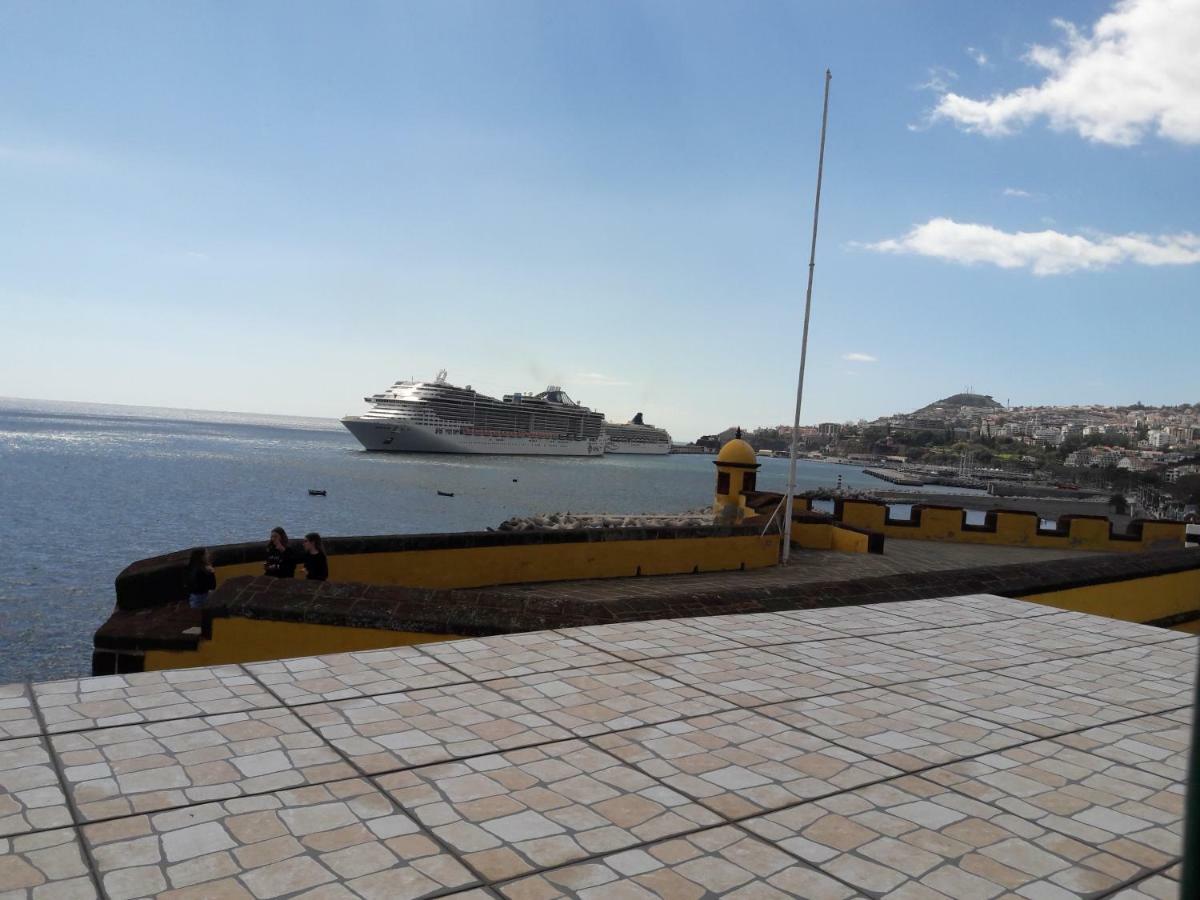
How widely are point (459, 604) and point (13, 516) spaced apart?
3088 centimetres

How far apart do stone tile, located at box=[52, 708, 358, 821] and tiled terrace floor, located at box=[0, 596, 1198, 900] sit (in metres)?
0.01

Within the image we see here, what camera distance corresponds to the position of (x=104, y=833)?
247 cm

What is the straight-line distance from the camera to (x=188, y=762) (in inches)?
118

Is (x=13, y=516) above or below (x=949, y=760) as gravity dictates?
below

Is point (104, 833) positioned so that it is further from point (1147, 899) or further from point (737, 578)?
point (737, 578)

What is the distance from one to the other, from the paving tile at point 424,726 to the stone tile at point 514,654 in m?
0.39

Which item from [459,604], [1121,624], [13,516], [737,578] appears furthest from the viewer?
[13,516]

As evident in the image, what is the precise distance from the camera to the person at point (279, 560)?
648 cm

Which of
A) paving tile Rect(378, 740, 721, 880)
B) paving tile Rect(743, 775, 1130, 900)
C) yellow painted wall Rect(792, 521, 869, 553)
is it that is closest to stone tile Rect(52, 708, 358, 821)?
paving tile Rect(378, 740, 721, 880)

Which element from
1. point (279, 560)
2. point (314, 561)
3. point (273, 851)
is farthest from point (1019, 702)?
point (279, 560)

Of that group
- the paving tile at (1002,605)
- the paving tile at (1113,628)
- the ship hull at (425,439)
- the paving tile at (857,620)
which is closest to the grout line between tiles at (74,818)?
the paving tile at (857,620)

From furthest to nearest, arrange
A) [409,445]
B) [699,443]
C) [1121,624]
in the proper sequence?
[699,443]
[409,445]
[1121,624]

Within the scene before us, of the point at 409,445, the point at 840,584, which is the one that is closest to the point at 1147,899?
the point at 840,584

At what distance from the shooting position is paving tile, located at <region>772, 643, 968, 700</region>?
15.1ft
